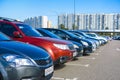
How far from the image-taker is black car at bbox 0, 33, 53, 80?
5.04 meters

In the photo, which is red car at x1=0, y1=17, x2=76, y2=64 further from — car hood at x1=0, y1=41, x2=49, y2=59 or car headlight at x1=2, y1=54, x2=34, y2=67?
car headlight at x1=2, y1=54, x2=34, y2=67

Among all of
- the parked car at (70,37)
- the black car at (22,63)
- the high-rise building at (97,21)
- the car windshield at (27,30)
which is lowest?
the high-rise building at (97,21)

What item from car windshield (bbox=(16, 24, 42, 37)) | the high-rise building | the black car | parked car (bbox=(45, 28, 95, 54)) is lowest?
the high-rise building

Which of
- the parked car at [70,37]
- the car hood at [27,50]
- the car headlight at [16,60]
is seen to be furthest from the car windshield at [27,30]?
the parked car at [70,37]

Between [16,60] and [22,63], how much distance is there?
0.41 ft

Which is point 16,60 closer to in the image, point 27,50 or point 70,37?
point 27,50

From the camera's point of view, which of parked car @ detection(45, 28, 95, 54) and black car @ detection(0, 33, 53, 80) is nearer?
black car @ detection(0, 33, 53, 80)

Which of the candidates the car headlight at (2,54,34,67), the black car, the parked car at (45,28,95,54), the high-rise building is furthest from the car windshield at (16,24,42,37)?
the high-rise building

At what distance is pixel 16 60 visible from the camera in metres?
5.18

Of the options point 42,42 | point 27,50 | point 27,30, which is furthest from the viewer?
point 27,30

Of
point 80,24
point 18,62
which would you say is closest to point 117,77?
point 18,62

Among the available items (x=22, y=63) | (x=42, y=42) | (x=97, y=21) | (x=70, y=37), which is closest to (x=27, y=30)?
(x=42, y=42)

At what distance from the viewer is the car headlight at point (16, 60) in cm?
510

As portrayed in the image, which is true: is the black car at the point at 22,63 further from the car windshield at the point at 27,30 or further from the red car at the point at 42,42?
the car windshield at the point at 27,30
